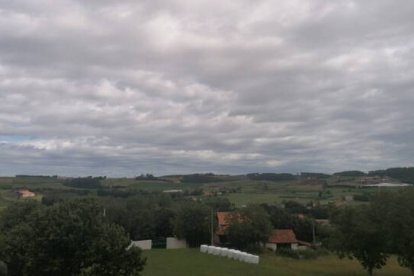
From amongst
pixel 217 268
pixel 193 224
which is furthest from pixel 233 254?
pixel 193 224

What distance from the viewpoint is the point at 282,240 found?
87875 millimetres

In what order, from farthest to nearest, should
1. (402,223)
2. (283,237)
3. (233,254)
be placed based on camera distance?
(283,237) < (233,254) < (402,223)

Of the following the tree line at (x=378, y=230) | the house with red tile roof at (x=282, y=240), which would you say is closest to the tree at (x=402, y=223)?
the tree line at (x=378, y=230)

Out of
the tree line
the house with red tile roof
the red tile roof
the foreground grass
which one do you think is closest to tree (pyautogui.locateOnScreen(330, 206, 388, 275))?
the tree line

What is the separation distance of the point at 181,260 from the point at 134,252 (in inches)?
1061

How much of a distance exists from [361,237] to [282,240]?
135 feet

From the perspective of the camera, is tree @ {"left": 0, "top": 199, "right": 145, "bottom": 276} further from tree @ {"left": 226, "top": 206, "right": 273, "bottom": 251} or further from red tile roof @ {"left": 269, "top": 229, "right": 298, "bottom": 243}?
red tile roof @ {"left": 269, "top": 229, "right": 298, "bottom": 243}

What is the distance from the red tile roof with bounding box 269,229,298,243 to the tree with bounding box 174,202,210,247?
455 inches

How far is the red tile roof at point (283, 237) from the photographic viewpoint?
3440 inches

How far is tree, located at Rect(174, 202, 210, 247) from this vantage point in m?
81.1

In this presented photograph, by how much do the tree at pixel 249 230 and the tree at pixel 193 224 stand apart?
4303 millimetres

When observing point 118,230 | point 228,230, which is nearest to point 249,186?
point 228,230

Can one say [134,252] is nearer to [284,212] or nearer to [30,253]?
[30,253]

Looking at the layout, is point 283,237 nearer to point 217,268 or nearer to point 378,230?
point 217,268
